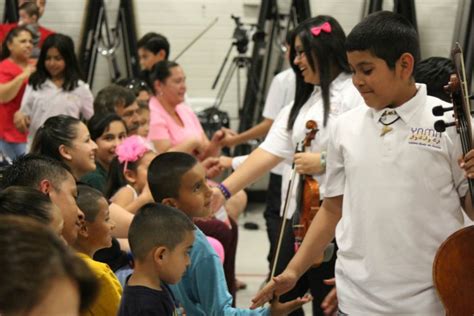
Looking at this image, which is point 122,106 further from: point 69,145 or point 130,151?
point 69,145

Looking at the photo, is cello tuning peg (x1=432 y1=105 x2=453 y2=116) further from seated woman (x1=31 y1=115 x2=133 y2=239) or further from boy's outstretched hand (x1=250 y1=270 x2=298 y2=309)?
seated woman (x1=31 y1=115 x2=133 y2=239)

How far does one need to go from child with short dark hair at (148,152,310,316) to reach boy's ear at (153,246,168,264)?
0.23m

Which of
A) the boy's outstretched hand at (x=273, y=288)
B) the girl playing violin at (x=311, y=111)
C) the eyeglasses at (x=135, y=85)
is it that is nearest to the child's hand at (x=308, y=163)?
the girl playing violin at (x=311, y=111)

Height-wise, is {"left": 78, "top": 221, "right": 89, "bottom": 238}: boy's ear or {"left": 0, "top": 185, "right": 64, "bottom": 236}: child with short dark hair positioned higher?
{"left": 0, "top": 185, "right": 64, "bottom": 236}: child with short dark hair

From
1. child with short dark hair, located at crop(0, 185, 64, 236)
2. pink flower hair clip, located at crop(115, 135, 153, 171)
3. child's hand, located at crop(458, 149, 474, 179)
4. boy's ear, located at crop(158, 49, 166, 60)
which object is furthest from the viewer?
boy's ear, located at crop(158, 49, 166, 60)

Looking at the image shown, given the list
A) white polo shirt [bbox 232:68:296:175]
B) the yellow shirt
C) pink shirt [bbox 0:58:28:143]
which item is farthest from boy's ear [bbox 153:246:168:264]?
pink shirt [bbox 0:58:28:143]

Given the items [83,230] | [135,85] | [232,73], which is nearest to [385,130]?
[83,230]

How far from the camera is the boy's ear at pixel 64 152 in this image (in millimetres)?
3844

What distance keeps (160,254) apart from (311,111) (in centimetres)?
137

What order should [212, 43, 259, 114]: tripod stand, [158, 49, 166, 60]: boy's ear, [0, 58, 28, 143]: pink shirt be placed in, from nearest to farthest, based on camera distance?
[0, 58, 28, 143]: pink shirt → [158, 49, 166, 60]: boy's ear → [212, 43, 259, 114]: tripod stand

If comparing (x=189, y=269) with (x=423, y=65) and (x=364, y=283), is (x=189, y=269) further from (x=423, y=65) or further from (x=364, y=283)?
(x=423, y=65)

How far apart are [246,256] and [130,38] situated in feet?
9.27

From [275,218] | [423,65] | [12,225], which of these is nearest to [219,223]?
[275,218]

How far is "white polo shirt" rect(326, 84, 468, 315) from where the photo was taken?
2.62 meters
